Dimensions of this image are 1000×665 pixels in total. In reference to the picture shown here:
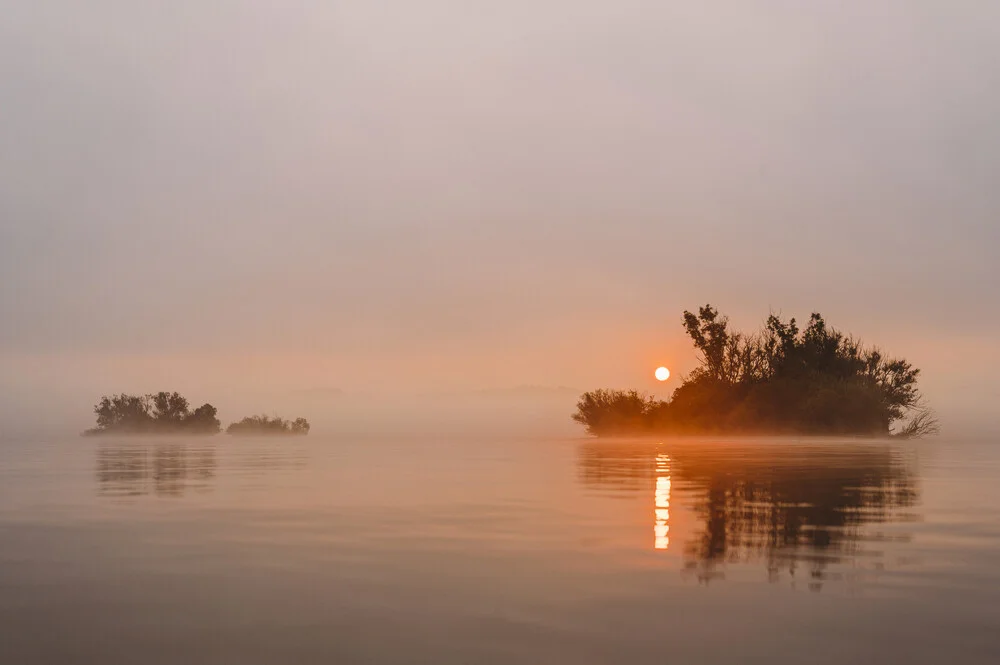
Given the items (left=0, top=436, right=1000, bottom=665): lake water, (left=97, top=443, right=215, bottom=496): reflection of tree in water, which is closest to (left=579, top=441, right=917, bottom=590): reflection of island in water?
(left=0, top=436, right=1000, bottom=665): lake water

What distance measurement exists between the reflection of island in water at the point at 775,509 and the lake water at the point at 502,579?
0.18ft

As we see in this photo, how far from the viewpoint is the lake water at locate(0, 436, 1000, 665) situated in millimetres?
4652

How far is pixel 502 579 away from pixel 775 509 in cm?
563

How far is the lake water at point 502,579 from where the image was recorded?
4.65m

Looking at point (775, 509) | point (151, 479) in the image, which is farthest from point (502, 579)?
point (151, 479)

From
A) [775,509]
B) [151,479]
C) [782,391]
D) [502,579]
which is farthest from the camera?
[782,391]

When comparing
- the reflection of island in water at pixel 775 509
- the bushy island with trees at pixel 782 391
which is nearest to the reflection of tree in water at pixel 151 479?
the reflection of island in water at pixel 775 509

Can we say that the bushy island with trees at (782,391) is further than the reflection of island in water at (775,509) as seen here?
Yes

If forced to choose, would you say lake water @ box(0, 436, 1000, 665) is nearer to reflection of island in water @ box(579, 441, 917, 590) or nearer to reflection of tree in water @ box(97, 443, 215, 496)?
reflection of island in water @ box(579, 441, 917, 590)

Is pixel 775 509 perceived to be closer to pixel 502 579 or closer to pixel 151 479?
pixel 502 579

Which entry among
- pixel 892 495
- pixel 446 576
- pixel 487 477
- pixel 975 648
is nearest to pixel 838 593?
pixel 975 648

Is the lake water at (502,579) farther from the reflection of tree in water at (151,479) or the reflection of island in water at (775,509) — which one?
the reflection of tree in water at (151,479)

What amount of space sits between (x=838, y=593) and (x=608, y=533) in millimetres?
3356

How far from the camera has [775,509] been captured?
435 inches
